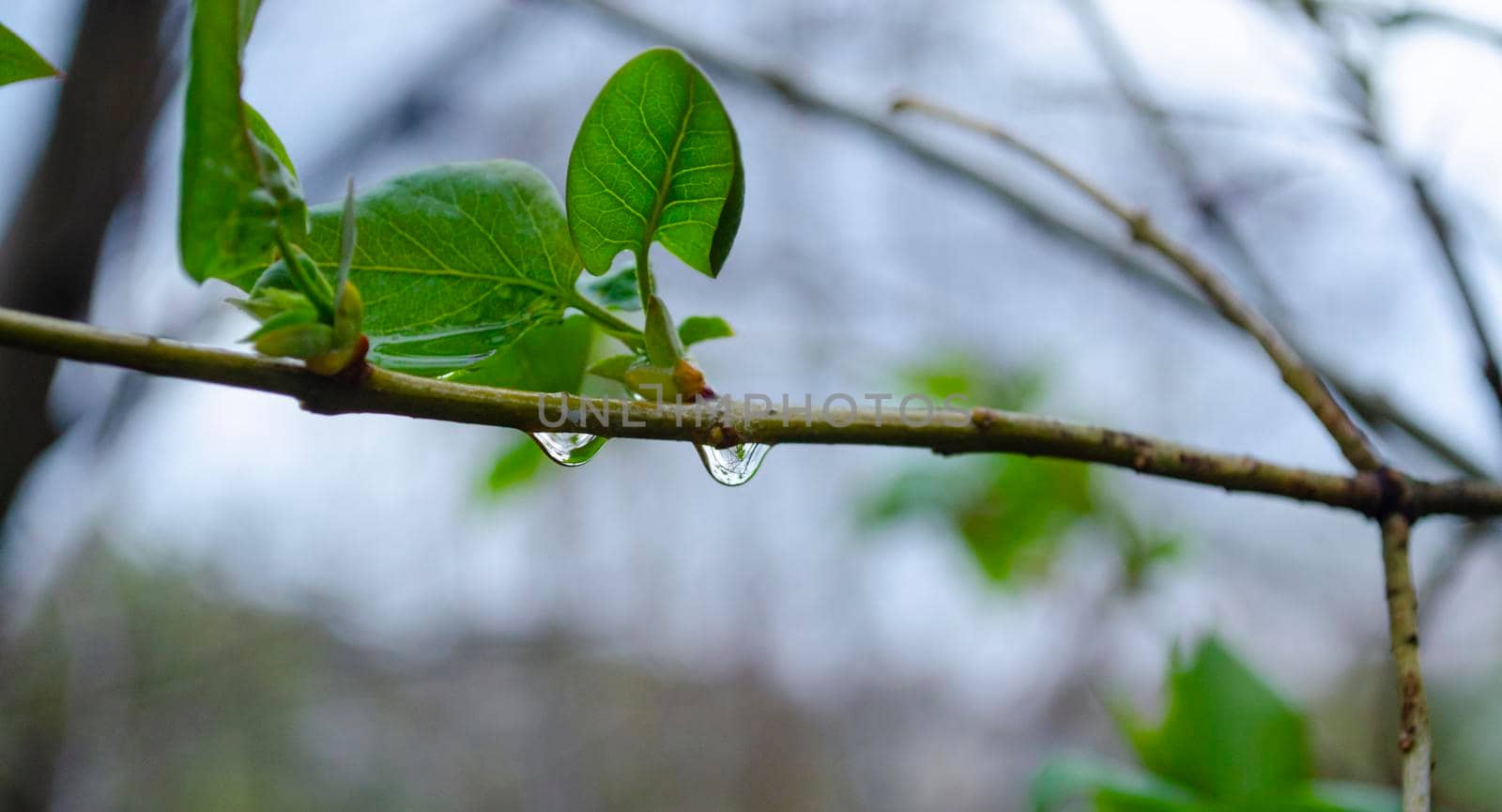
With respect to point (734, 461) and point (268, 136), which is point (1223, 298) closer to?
point (734, 461)

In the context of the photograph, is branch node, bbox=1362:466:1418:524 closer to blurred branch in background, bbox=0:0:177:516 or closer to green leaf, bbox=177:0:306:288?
green leaf, bbox=177:0:306:288

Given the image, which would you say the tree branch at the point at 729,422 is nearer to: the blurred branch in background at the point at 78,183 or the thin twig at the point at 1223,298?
the thin twig at the point at 1223,298

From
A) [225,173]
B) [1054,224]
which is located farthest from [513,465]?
[225,173]

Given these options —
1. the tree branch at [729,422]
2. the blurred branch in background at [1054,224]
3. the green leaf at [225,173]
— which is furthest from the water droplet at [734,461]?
the blurred branch in background at [1054,224]

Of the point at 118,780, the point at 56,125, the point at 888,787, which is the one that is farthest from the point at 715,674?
the point at 56,125

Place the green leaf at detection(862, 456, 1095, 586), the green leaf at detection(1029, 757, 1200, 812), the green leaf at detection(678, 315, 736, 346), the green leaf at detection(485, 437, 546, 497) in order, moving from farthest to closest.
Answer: the green leaf at detection(862, 456, 1095, 586), the green leaf at detection(485, 437, 546, 497), the green leaf at detection(1029, 757, 1200, 812), the green leaf at detection(678, 315, 736, 346)

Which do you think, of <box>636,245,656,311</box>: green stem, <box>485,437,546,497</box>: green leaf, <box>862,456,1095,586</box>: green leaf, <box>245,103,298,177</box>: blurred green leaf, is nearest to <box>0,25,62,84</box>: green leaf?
<box>245,103,298,177</box>: blurred green leaf
